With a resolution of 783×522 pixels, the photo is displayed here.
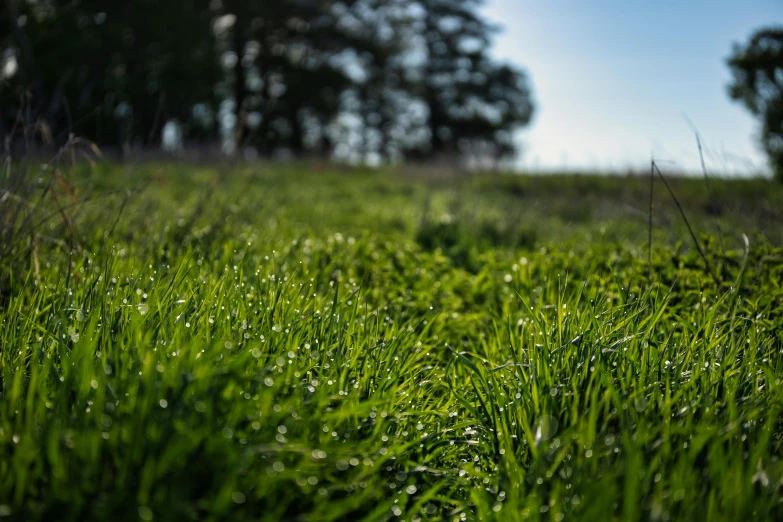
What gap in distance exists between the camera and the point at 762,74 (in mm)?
16484

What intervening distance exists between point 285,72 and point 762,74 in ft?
62.6

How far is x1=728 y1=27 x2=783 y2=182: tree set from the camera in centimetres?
1566

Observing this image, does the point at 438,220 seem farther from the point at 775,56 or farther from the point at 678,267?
the point at 775,56

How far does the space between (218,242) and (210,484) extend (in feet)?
8.86

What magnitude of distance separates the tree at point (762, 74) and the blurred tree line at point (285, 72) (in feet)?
23.6

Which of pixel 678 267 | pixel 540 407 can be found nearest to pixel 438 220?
pixel 678 267

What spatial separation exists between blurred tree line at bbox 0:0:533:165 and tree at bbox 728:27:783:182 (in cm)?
719

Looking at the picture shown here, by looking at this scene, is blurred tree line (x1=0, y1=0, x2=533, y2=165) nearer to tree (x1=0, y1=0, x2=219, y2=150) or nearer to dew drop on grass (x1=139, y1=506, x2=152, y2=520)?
tree (x1=0, y1=0, x2=219, y2=150)

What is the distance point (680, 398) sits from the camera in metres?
2.05

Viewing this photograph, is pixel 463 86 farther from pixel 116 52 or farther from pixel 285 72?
pixel 116 52

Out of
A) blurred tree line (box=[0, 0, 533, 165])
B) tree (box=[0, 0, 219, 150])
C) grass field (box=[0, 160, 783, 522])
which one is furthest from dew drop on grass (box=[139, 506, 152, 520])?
tree (box=[0, 0, 219, 150])

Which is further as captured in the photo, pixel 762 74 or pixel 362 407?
pixel 762 74

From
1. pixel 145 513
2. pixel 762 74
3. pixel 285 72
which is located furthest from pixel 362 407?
pixel 285 72

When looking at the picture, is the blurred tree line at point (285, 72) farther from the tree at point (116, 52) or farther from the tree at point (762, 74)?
the tree at point (762, 74)
